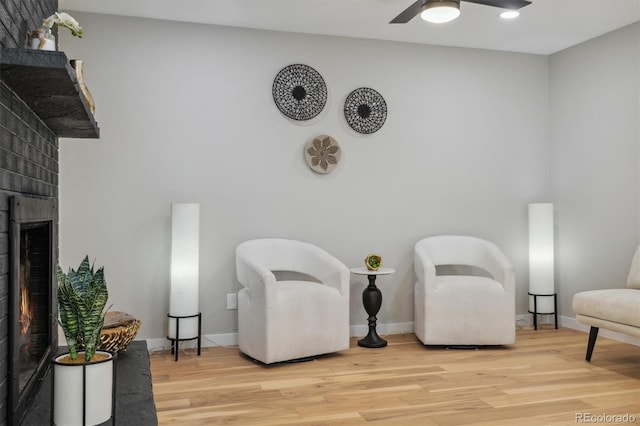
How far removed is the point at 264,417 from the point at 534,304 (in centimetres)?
307

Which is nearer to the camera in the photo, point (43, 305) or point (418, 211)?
point (43, 305)

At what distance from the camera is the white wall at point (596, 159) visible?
4594 millimetres

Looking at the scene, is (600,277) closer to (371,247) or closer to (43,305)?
(371,247)

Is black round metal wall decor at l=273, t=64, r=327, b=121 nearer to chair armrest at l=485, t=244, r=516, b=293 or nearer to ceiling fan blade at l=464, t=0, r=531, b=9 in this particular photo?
ceiling fan blade at l=464, t=0, r=531, b=9

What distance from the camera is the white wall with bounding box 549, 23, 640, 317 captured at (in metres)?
4.59

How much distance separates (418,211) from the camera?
5.05 metres

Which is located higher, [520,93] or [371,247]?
[520,93]

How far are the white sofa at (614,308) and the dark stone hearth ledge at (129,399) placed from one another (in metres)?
2.81

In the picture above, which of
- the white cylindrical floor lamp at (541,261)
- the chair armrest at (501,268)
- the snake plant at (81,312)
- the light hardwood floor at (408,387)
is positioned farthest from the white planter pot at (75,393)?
the white cylindrical floor lamp at (541,261)

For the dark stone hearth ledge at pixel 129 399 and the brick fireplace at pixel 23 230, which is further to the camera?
the dark stone hearth ledge at pixel 129 399

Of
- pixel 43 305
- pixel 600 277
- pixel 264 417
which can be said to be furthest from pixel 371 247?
pixel 43 305

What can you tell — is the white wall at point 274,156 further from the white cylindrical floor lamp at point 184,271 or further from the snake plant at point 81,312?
the snake plant at point 81,312

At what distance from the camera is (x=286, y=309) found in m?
3.90

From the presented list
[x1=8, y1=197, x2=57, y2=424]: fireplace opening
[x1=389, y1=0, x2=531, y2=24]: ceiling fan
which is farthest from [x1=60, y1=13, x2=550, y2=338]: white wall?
[x1=389, y1=0, x2=531, y2=24]: ceiling fan
